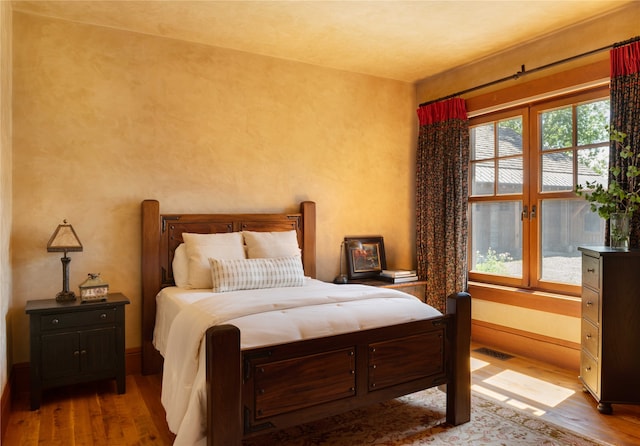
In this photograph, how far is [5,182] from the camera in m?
2.74

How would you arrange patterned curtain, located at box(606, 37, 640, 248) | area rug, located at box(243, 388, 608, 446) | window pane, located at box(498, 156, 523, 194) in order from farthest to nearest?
window pane, located at box(498, 156, 523, 194)
patterned curtain, located at box(606, 37, 640, 248)
area rug, located at box(243, 388, 608, 446)

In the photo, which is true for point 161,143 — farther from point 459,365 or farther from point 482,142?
point 482,142

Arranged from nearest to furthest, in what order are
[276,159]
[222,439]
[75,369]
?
[222,439], [75,369], [276,159]

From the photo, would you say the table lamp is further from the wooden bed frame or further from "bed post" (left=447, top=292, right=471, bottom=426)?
"bed post" (left=447, top=292, right=471, bottom=426)

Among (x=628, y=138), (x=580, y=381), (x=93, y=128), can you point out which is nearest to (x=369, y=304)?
(x=580, y=381)

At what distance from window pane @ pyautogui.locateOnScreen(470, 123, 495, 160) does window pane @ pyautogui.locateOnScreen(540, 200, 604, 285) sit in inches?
29.9

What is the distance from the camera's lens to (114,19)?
329 cm

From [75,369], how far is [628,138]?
13.1 ft

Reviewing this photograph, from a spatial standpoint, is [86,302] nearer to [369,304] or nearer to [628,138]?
[369,304]

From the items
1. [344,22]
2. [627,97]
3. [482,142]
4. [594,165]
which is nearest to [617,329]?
[594,165]

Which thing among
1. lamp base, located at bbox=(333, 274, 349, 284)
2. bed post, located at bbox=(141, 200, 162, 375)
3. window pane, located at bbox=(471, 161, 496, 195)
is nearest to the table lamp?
bed post, located at bbox=(141, 200, 162, 375)

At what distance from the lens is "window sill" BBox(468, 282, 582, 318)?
350cm

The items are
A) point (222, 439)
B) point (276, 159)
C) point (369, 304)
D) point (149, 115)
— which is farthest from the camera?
point (276, 159)

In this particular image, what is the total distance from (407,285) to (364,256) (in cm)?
51
